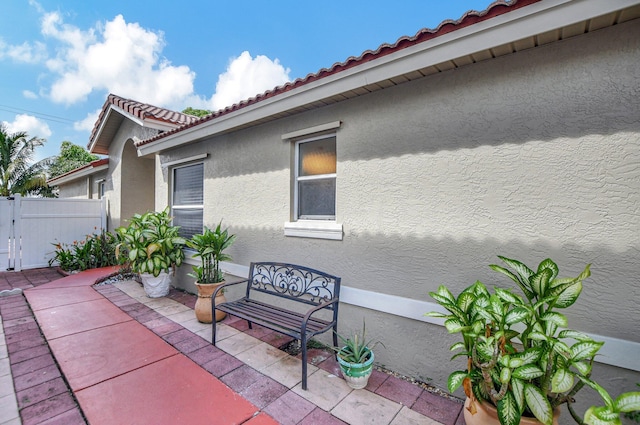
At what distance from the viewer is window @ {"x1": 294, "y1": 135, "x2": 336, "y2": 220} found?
407 cm

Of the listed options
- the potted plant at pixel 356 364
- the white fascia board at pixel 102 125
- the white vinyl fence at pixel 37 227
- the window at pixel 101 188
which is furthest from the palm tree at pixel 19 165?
the potted plant at pixel 356 364

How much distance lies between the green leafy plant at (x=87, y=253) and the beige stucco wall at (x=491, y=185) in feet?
26.3

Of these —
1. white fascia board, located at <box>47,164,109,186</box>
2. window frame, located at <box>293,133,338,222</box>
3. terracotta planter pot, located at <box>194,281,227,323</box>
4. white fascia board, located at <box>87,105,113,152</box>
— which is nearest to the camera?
window frame, located at <box>293,133,338,222</box>

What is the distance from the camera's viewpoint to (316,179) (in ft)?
13.9

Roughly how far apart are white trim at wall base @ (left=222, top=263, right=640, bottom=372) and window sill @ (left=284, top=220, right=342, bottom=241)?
2.42ft

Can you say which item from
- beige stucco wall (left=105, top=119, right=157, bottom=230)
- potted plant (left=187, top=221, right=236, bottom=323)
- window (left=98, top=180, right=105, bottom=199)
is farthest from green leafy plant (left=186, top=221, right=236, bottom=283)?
window (left=98, top=180, right=105, bottom=199)

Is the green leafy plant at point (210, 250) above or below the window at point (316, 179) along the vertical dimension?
below

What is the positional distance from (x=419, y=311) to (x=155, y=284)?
5430 mm

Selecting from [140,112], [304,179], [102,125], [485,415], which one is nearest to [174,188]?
[140,112]

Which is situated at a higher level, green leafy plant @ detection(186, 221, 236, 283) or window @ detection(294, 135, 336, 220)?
window @ detection(294, 135, 336, 220)

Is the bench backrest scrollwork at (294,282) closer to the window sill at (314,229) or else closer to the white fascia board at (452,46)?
the window sill at (314,229)

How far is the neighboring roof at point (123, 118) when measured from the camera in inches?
288

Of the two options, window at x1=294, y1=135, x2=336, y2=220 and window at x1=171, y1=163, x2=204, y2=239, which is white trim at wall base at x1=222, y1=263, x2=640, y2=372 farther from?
window at x1=171, y1=163, x2=204, y2=239

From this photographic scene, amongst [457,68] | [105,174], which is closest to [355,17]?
[457,68]
